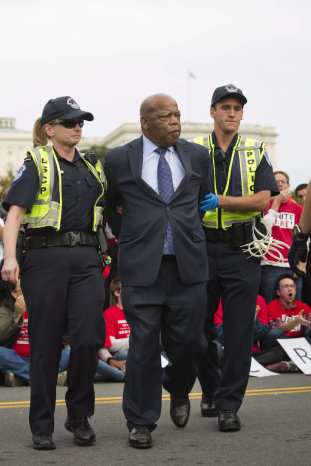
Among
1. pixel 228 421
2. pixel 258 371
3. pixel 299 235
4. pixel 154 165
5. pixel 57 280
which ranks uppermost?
pixel 154 165

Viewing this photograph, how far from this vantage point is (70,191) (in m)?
5.50

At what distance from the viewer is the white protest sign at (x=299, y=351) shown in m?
9.93

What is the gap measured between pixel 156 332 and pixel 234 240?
1.02 metres

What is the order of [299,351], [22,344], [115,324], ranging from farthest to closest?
[299,351], [115,324], [22,344]

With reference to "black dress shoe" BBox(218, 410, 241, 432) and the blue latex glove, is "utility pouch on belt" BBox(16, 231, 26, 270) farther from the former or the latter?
"black dress shoe" BBox(218, 410, 241, 432)

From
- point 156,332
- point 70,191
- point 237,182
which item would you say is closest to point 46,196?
point 70,191

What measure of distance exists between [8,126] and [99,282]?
532 ft

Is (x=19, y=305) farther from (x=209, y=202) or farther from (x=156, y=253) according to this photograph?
(x=156, y=253)

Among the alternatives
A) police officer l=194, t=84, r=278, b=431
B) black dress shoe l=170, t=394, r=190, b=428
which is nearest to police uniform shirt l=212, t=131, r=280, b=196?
police officer l=194, t=84, r=278, b=431

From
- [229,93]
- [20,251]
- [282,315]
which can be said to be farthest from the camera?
[282,315]

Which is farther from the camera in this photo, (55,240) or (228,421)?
(228,421)

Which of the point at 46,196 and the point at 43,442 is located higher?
the point at 46,196

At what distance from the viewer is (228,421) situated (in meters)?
5.90

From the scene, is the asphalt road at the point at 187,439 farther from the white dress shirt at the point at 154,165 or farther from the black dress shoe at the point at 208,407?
the white dress shirt at the point at 154,165
